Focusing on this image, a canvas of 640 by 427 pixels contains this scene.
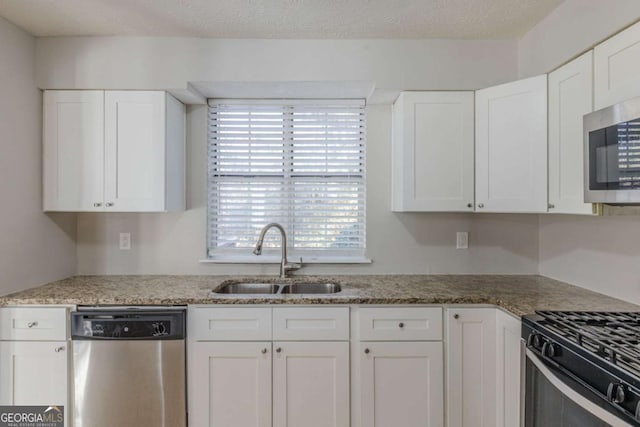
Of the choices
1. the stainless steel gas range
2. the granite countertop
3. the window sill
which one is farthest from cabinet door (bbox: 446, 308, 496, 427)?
the window sill

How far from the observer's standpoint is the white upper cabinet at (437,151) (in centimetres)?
213

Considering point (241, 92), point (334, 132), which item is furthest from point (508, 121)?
point (241, 92)

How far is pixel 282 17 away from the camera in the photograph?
192 cm

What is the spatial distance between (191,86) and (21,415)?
6.82 ft

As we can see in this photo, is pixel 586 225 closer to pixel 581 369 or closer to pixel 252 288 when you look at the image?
pixel 581 369

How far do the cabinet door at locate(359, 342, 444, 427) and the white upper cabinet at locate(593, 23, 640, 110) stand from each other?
1.40m

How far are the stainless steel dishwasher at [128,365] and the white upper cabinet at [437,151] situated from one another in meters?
1.57

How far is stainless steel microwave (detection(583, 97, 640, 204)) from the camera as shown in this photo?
48.1 inches

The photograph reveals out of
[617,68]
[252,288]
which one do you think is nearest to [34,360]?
[252,288]

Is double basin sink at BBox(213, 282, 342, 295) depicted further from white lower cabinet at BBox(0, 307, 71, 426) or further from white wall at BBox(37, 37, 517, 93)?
white wall at BBox(37, 37, 517, 93)

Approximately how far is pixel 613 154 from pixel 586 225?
2.81ft

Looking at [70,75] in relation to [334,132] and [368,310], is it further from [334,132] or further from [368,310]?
[368,310]

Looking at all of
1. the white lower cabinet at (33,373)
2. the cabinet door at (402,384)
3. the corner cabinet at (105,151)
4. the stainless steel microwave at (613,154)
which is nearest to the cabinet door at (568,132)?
the stainless steel microwave at (613,154)

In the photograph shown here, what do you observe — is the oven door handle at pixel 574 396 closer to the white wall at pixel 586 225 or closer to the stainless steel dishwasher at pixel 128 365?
the white wall at pixel 586 225
